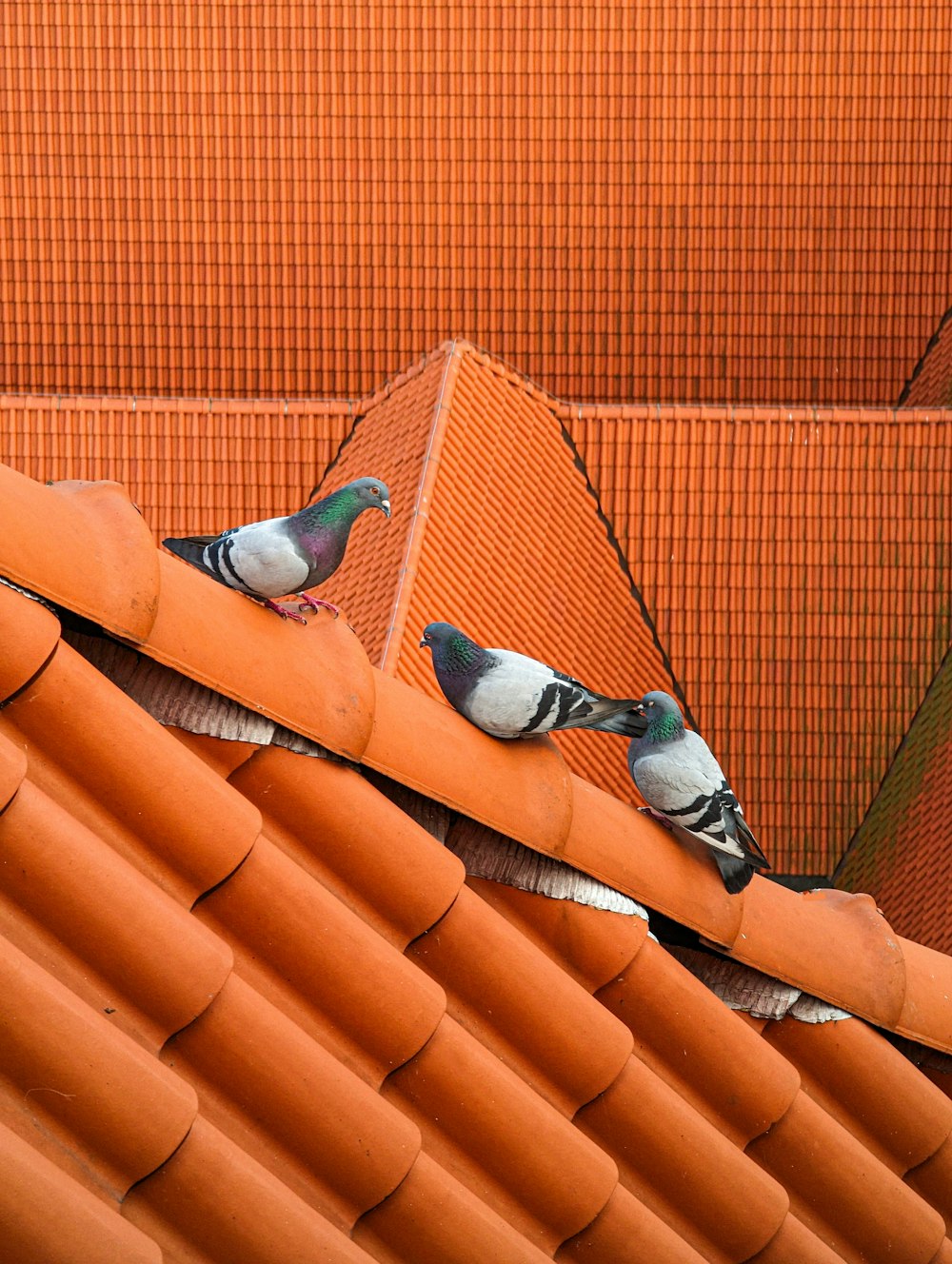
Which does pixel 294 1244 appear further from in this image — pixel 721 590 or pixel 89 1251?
pixel 721 590

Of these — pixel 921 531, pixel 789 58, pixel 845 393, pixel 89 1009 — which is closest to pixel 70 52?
pixel 789 58

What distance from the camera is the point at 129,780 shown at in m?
3.01

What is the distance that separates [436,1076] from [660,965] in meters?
0.64

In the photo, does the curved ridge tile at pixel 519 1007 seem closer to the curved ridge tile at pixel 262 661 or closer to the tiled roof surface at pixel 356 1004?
the tiled roof surface at pixel 356 1004

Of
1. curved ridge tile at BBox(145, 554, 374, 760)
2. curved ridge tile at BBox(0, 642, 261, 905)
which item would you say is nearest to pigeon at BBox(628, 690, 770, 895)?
curved ridge tile at BBox(145, 554, 374, 760)

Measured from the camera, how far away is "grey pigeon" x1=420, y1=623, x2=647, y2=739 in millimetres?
3553

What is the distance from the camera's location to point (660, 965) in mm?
3521

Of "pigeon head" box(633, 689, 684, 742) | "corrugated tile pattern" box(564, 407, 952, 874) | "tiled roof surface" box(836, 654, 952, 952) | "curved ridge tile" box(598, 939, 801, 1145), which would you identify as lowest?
"tiled roof surface" box(836, 654, 952, 952)

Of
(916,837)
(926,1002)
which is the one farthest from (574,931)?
(916,837)

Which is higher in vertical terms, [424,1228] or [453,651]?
[453,651]

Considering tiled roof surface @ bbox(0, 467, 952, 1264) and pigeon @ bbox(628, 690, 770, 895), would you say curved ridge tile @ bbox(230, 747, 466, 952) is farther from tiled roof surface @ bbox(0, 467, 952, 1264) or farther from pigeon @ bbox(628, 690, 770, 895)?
pigeon @ bbox(628, 690, 770, 895)

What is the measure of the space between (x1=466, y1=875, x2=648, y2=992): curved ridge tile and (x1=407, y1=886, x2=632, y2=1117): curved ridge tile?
0.15 m

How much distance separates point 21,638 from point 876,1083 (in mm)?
2242

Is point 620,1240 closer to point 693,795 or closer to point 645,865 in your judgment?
point 645,865
